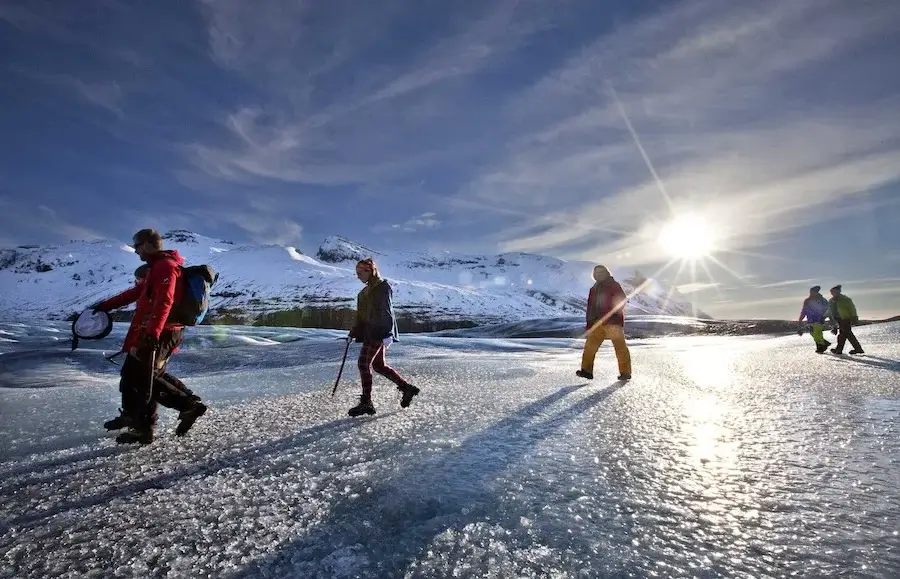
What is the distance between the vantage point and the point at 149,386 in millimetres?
3941

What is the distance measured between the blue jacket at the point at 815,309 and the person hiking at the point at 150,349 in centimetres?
1590

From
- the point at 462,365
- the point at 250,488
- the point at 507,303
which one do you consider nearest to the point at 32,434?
the point at 250,488

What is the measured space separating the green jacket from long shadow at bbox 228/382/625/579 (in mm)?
13477

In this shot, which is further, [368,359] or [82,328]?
[368,359]

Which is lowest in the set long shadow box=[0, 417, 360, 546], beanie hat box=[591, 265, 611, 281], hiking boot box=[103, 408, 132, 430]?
long shadow box=[0, 417, 360, 546]

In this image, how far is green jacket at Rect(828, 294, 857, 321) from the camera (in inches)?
497

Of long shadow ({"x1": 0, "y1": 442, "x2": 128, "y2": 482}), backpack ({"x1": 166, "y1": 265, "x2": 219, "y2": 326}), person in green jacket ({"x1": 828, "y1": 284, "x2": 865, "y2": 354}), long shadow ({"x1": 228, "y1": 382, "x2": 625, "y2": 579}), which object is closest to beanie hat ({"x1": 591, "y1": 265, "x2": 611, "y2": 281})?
long shadow ({"x1": 228, "y1": 382, "x2": 625, "y2": 579})

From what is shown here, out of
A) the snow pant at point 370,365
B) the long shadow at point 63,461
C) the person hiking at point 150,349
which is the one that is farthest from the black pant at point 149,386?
the snow pant at point 370,365

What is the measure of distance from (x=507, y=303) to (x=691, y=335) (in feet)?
260

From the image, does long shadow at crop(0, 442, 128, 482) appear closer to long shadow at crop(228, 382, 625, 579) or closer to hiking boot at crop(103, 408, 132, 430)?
hiking boot at crop(103, 408, 132, 430)

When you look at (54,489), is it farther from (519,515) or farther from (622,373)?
(622,373)

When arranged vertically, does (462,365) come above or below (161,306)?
below

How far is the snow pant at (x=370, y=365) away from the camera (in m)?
5.34

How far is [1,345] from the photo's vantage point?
12086 millimetres
